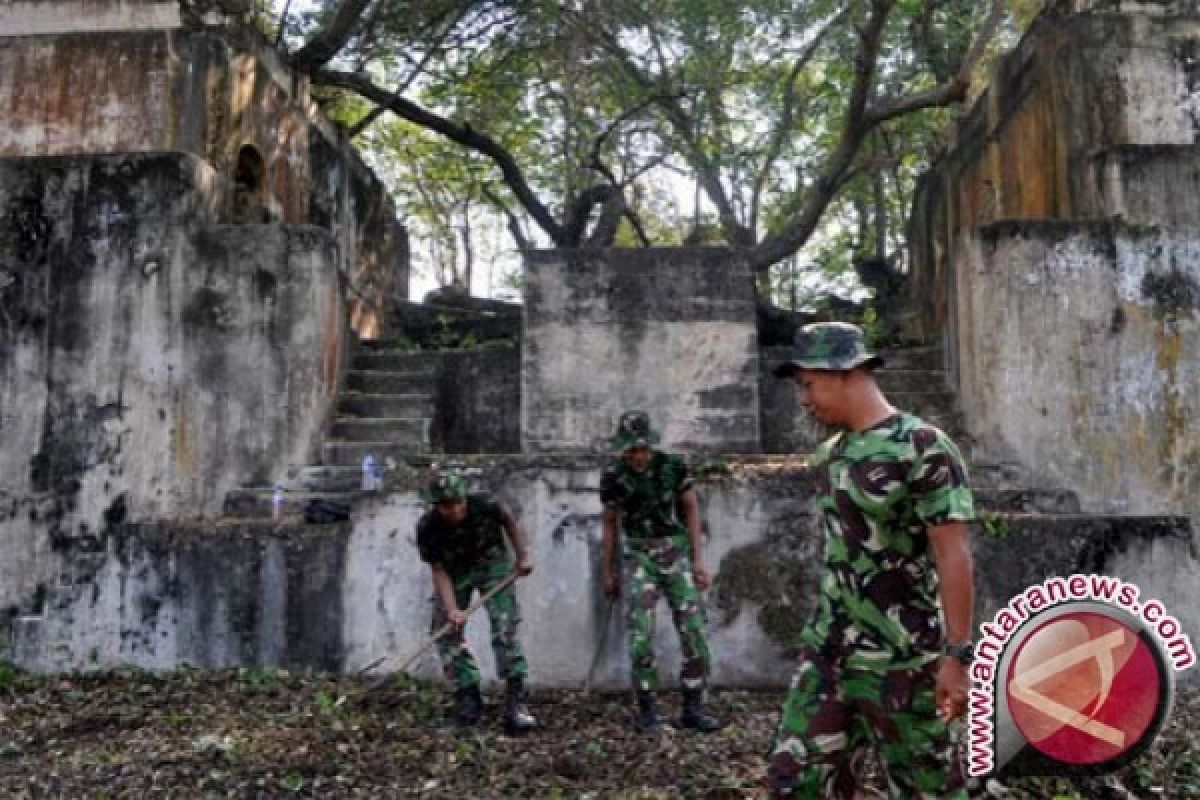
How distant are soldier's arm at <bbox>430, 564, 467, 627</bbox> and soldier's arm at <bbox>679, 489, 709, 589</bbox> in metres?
1.25

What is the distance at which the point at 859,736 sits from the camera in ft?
11.1

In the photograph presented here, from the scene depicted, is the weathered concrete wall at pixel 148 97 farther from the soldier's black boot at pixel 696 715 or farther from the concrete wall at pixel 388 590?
the soldier's black boot at pixel 696 715

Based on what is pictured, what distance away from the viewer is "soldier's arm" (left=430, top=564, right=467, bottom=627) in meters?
5.75

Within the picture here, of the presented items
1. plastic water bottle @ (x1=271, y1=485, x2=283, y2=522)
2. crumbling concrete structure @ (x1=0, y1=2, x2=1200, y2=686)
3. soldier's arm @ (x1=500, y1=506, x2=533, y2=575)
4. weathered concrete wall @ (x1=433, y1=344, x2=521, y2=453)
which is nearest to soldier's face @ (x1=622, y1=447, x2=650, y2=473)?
soldier's arm @ (x1=500, y1=506, x2=533, y2=575)

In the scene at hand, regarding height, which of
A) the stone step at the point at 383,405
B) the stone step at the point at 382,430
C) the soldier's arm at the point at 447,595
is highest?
the stone step at the point at 383,405

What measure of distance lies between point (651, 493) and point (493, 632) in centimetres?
116

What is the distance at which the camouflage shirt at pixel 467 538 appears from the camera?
19.5ft

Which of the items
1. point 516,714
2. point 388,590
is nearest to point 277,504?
point 388,590

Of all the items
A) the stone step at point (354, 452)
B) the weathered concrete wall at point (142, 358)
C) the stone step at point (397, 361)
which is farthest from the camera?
the stone step at point (397, 361)

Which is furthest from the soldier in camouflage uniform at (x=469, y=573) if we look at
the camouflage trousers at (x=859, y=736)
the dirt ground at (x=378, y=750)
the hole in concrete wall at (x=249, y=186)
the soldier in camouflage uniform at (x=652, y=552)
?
the hole in concrete wall at (x=249, y=186)

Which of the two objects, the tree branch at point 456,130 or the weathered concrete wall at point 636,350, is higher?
the tree branch at point 456,130

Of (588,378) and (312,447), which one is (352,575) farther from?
(588,378)

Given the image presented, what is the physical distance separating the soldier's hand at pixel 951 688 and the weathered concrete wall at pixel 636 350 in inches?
217

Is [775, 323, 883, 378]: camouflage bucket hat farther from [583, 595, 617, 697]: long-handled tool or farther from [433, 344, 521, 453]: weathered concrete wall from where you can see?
[433, 344, 521, 453]: weathered concrete wall
